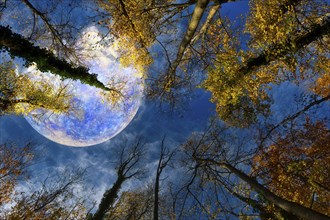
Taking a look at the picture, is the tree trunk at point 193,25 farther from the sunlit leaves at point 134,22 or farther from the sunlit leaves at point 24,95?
the sunlit leaves at point 24,95

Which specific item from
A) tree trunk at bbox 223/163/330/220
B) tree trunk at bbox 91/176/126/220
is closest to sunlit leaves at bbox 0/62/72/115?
tree trunk at bbox 91/176/126/220

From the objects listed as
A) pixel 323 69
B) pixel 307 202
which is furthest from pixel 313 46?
pixel 307 202

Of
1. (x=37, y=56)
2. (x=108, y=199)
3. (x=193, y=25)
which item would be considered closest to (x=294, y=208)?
(x=193, y=25)

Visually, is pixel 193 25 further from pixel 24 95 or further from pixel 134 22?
pixel 24 95

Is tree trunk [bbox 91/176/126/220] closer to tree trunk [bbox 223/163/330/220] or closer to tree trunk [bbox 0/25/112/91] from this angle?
tree trunk [bbox 0/25/112/91]

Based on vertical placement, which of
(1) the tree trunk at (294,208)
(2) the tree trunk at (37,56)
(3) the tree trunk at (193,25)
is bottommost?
(1) the tree trunk at (294,208)

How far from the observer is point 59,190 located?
68.0 feet

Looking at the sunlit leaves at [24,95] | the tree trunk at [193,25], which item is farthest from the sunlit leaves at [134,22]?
the sunlit leaves at [24,95]

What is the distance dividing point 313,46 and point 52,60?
1348 centimetres

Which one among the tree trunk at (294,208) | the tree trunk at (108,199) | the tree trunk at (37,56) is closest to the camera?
the tree trunk at (294,208)

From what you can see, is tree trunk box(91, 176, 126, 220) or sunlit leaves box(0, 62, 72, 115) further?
tree trunk box(91, 176, 126, 220)

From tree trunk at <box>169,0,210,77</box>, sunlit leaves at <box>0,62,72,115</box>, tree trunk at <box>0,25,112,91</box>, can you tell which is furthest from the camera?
sunlit leaves at <box>0,62,72,115</box>

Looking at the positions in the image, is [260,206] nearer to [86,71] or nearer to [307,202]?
[307,202]

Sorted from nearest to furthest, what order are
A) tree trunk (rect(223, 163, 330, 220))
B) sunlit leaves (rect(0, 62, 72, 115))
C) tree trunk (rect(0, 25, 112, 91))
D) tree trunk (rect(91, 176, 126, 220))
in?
1. tree trunk (rect(223, 163, 330, 220))
2. tree trunk (rect(0, 25, 112, 91))
3. sunlit leaves (rect(0, 62, 72, 115))
4. tree trunk (rect(91, 176, 126, 220))
